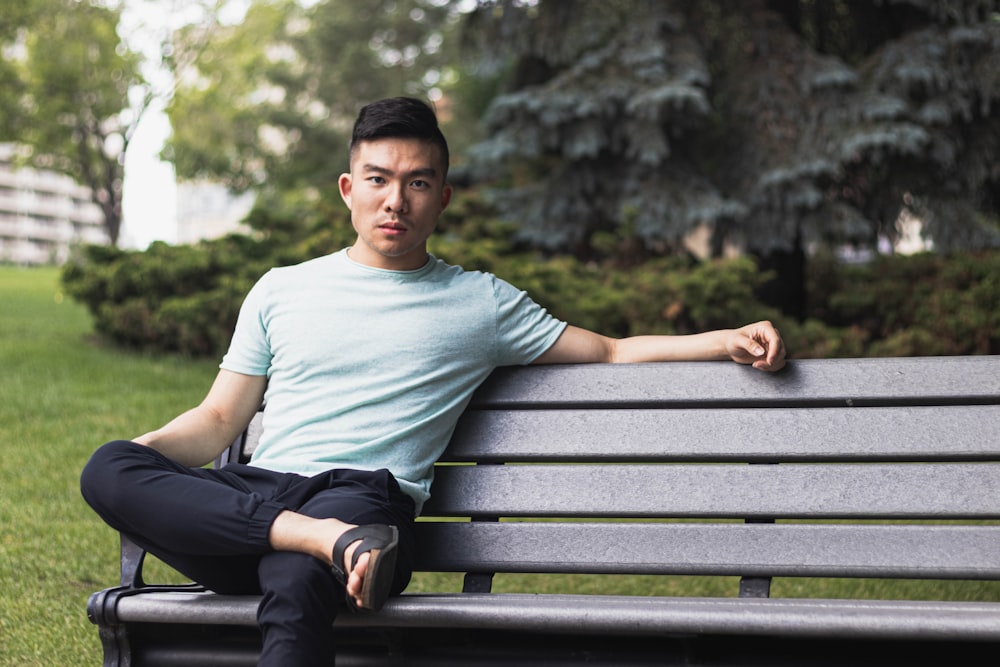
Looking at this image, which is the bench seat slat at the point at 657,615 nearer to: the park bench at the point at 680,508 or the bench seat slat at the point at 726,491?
the park bench at the point at 680,508

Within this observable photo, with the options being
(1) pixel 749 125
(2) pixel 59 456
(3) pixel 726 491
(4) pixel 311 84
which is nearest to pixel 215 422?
(3) pixel 726 491

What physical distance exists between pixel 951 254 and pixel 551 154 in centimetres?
345

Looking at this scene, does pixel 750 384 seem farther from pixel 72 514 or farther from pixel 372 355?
pixel 72 514

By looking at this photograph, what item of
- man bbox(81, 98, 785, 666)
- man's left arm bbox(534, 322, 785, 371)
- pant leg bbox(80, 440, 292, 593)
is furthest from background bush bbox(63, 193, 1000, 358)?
pant leg bbox(80, 440, 292, 593)

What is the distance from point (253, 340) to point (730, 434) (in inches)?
47.5

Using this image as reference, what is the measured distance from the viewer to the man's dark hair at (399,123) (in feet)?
9.23

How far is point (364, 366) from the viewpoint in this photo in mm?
2797

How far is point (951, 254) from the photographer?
9695 mm

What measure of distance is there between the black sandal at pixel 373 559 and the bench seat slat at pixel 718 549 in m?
0.55

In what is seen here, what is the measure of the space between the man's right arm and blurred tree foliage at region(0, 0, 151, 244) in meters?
20.4

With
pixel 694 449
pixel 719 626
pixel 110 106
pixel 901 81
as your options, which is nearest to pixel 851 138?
pixel 901 81

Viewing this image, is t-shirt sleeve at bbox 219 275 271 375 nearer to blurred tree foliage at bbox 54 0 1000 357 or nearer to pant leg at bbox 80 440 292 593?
pant leg at bbox 80 440 292 593

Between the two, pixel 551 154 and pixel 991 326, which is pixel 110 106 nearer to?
pixel 551 154

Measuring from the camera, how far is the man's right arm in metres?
2.79
